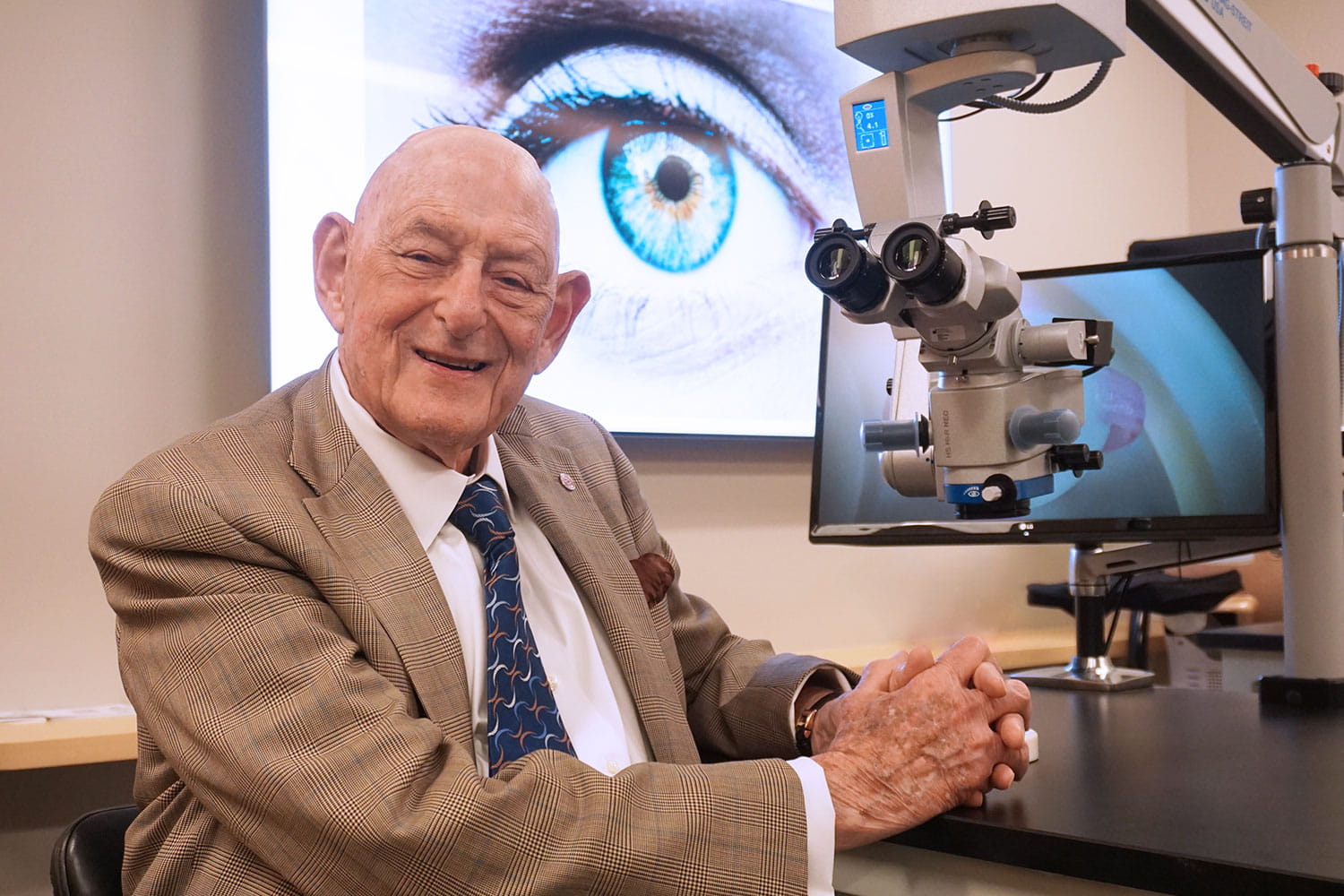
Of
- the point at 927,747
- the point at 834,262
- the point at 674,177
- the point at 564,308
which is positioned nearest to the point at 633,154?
the point at 674,177

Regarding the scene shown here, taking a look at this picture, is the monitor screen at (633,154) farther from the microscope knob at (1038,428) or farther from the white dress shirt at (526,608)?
the microscope knob at (1038,428)

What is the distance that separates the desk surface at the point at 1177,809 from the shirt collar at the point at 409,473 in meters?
0.57

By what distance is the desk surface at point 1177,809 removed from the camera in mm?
772

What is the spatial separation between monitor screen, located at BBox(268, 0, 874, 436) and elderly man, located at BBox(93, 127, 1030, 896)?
23.0 inches

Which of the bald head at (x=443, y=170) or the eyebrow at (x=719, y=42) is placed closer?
the bald head at (x=443, y=170)

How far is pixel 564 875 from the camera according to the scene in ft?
2.92

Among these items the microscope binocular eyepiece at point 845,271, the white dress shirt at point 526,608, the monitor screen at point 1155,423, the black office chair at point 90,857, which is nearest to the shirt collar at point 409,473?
the white dress shirt at point 526,608

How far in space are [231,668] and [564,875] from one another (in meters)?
0.32

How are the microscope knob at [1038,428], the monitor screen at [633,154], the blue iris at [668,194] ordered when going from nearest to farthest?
the microscope knob at [1038,428]
the monitor screen at [633,154]
the blue iris at [668,194]

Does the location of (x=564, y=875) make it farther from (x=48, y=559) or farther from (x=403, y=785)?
(x=48, y=559)

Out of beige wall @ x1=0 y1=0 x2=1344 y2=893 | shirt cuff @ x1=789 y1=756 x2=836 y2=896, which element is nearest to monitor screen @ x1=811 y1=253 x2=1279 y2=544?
shirt cuff @ x1=789 y1=756 x2=836 y2=896

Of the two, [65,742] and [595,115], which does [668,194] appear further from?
[65,742]

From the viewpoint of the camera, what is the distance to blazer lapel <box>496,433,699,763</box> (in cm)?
127

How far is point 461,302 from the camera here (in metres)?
1.21
